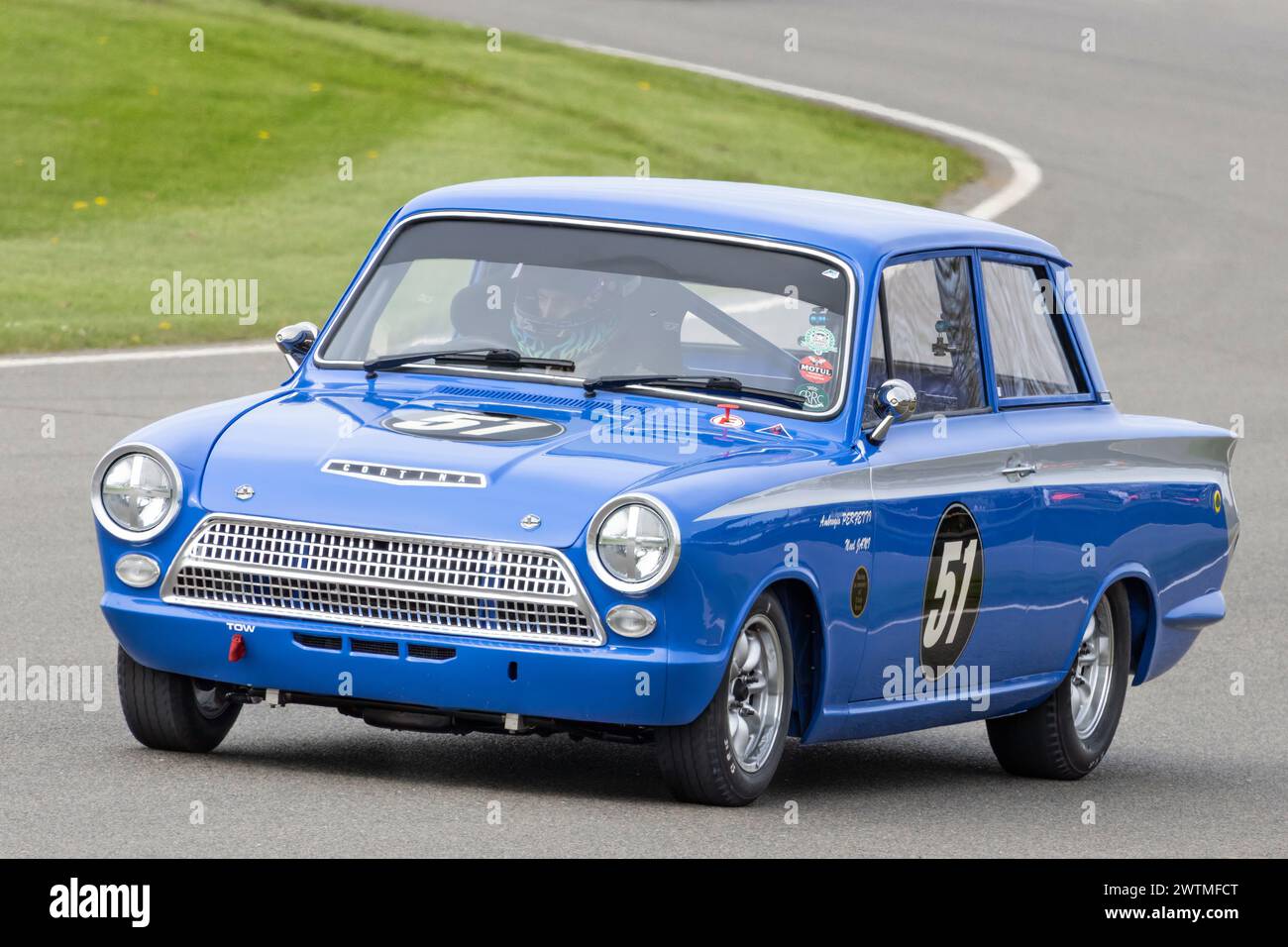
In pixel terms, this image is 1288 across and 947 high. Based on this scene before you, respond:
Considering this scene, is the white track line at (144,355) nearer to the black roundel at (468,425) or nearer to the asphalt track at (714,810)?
the asphalt track at (714,810)

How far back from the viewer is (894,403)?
7.77 m

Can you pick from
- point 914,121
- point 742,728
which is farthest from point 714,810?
point 914,121

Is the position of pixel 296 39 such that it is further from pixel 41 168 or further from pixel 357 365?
pixel 357 365

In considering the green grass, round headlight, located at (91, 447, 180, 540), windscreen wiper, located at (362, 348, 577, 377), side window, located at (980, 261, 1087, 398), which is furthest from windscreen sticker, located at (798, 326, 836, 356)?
the green grass

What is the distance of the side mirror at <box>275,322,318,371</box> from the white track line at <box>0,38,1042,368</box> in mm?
8627

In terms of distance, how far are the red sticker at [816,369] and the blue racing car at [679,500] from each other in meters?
0.02

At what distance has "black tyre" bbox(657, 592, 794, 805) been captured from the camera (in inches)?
277

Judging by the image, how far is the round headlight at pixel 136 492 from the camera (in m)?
7.25

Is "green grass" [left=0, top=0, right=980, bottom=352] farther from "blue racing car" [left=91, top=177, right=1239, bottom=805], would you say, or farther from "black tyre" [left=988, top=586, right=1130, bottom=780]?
"black tyre" [left=988, top=586, right=1130, bottom=780]

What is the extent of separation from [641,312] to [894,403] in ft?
2.82

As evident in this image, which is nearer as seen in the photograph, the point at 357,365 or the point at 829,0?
the point at 357,365

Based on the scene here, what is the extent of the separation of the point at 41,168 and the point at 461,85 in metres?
7.11

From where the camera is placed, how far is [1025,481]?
27.8ft

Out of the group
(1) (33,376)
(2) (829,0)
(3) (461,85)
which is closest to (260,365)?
(1) (33,376)
